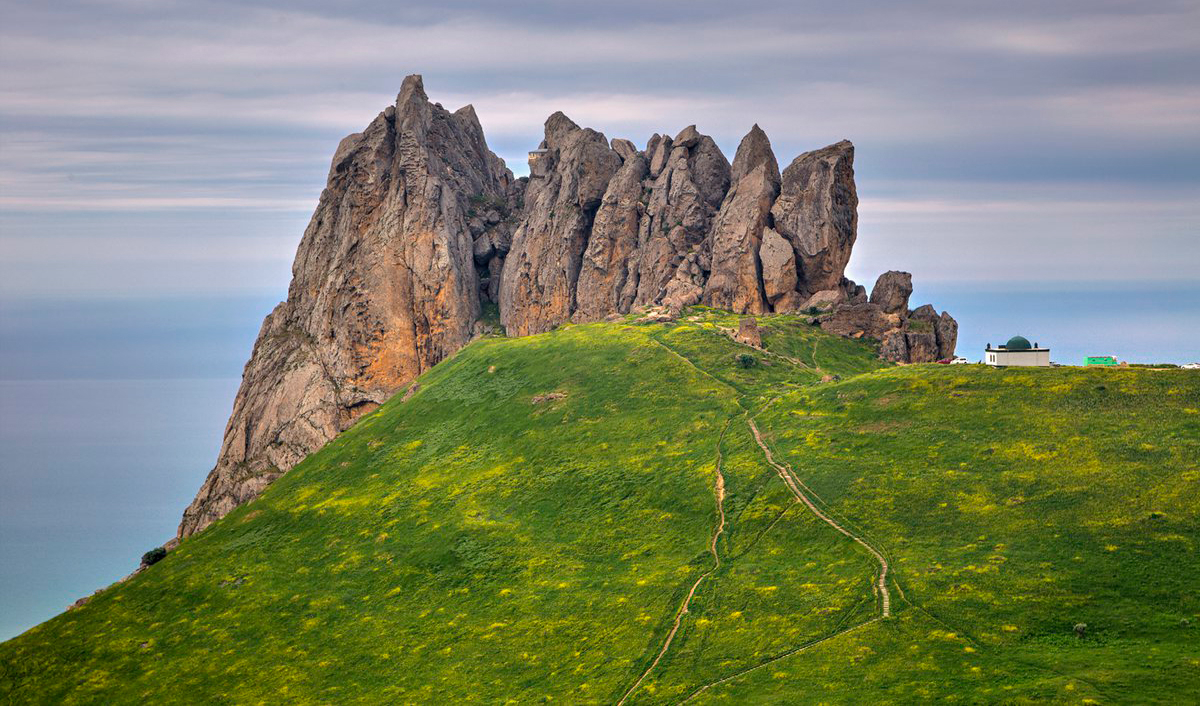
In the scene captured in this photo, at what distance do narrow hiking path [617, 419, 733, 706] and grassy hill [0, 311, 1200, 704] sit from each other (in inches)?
11.2

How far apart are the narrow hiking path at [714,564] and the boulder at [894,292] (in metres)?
54.3

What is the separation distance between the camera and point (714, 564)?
98.0 meters

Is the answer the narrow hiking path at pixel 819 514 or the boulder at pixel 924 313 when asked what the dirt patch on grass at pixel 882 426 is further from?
the boulder at pixel 924 313

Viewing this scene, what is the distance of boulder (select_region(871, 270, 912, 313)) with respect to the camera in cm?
16825

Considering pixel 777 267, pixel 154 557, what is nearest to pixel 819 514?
pixel 777 267

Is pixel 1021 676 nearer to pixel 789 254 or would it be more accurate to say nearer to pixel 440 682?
pixel 440 682

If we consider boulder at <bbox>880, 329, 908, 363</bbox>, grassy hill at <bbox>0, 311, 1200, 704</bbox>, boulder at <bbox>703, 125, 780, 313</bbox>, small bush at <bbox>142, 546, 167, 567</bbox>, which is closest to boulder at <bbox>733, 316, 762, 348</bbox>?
grassy hill at <bbox>0, 311, 1200, 704</bbox>

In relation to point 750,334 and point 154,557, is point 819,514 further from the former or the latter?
point 154,557

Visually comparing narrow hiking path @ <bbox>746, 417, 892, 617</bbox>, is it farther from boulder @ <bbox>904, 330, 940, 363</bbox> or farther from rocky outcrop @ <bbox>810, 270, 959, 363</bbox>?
boulder @ <bbox>904, 330, 940, 363</bbox>

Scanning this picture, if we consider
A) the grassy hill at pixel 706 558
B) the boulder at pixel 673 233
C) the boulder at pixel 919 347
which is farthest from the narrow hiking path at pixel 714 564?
the boulder at pixel 673 233

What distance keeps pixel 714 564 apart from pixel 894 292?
84.8m

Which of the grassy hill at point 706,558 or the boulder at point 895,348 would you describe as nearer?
the grassy hill at point 706,558

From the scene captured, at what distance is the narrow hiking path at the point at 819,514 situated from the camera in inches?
3361

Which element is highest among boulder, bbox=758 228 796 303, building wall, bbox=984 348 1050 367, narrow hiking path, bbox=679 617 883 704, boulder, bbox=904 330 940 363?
boulder, bbox=758 228 796 303
